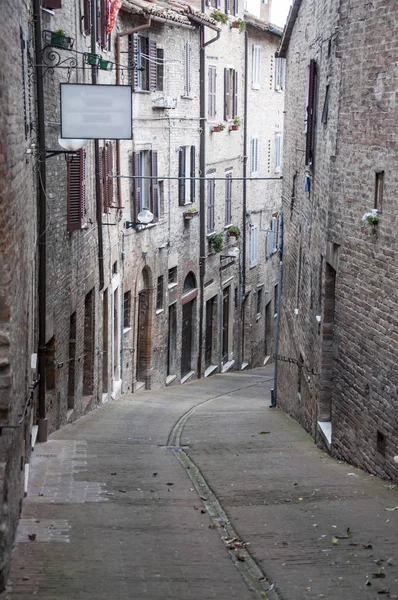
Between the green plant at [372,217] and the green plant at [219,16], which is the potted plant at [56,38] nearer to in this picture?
the green plant at [372,217]

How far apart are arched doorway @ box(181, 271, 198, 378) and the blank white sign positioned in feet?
49.2

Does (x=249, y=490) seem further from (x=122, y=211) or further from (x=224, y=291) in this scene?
(x=224, y=291)

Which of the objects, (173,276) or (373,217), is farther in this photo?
(173,276)

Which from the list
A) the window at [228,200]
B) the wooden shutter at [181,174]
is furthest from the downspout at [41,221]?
the window at [228,200]

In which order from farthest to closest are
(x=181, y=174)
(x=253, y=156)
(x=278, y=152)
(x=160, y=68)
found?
(x=278, y=152), (x=253, y=156), (x=181, y=174), (x=160, y=68)

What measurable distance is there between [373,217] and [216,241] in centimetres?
1853

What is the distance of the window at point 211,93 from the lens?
1142 inches

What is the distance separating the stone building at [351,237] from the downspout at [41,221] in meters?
3.96

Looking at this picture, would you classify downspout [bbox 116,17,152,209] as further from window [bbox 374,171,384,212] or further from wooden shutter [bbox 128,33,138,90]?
window [bbox 374,171,384,212]

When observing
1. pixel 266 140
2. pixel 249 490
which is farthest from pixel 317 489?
pixel 266 140

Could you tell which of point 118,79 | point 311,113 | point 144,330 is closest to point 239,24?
point 118,79

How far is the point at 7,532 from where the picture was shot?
8.18 m

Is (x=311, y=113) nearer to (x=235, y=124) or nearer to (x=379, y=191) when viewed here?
(x=379, y=191)

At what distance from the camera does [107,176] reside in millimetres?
20422
